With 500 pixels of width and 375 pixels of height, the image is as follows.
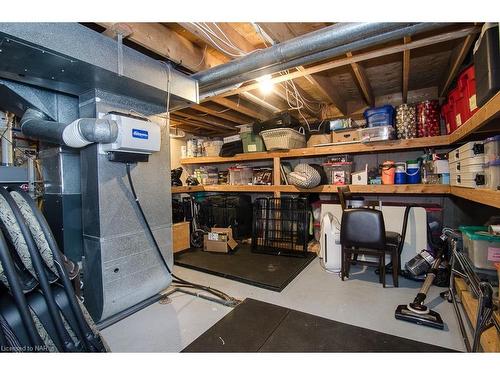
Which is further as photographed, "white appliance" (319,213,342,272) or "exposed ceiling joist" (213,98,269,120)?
"exposed ceiling joist" (213,98,269,120)

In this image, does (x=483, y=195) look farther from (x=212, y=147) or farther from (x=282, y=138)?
(x=212, y=147)

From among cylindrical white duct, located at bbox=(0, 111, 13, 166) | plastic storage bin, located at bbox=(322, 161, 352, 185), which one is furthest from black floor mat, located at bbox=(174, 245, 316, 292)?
cylindrical white duct, located at bbox=(0, 111, 13, 166)

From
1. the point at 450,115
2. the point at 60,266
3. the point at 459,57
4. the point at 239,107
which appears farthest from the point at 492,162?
the point at 239,107

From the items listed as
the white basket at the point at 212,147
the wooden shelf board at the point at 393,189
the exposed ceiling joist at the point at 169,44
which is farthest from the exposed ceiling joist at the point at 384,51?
the white basket at the point at 212,147

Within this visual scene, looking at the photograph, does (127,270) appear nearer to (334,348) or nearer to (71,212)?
(71,212)

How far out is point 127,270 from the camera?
6.41ft

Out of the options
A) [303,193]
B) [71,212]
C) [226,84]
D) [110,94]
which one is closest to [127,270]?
[71,212]

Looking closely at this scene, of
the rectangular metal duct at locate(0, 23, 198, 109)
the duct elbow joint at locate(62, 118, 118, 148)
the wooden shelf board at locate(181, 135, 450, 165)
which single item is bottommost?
the duct elbow joint at locate(62, 118, 118, 148)

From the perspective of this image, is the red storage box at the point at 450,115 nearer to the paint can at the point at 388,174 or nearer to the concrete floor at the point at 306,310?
the paint can at the point at 388,174

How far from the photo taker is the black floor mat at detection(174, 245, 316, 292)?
2.60 meters

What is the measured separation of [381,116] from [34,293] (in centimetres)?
353

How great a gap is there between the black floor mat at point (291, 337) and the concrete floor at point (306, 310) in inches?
3.4

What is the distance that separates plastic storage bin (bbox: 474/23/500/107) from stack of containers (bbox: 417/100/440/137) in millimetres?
1517

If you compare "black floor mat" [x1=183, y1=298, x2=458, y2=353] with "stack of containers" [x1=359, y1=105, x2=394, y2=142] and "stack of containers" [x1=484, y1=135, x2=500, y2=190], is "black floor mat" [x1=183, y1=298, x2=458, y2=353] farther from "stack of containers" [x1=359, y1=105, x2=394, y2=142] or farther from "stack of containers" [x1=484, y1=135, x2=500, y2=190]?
"stack of containers" [x1=359, y1=105, x2=394, y2=142]
